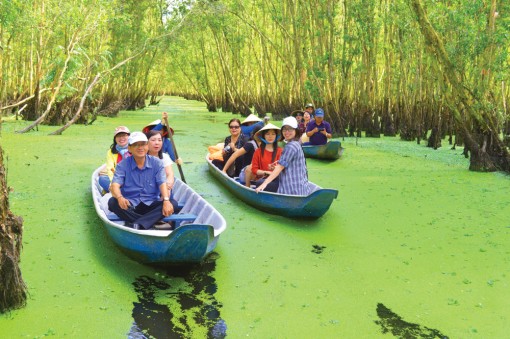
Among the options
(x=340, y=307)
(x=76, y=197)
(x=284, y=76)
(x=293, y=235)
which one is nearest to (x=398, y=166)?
(x=293, y=235)

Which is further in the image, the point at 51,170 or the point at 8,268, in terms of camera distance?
the point at 51,170

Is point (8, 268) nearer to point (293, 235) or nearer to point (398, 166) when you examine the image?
point (293, 235)

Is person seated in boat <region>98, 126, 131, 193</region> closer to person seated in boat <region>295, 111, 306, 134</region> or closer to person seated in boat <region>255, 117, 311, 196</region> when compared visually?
person seated in boat <region>255, 117, 311, 196</region>

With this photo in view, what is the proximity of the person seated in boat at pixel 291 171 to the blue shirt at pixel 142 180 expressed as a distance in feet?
4.75

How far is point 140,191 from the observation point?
5395 mm

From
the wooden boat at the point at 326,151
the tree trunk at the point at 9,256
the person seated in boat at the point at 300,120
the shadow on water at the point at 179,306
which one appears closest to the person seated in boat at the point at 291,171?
the shadow on water at the point at 179,306

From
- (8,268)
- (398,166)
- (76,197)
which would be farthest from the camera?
(398,166)

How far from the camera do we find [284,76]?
76.6 feet

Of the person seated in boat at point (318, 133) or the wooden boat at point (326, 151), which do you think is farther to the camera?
the person seated in boat at point (318, 133)

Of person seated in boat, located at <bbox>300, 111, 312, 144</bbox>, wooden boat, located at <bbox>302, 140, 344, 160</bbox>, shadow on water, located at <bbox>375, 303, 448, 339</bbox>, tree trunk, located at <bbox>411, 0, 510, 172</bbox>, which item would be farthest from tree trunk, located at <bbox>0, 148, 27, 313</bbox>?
person seated in boat, located at <bbox>300, 111, 312, 144</bbox>

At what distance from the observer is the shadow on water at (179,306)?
12.1 ft

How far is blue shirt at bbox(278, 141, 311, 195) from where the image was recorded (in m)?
6.29

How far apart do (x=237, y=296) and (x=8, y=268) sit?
5.13 feet

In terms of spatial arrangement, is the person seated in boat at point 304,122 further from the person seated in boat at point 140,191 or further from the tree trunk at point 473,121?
the person seated in boat at point 140,191
